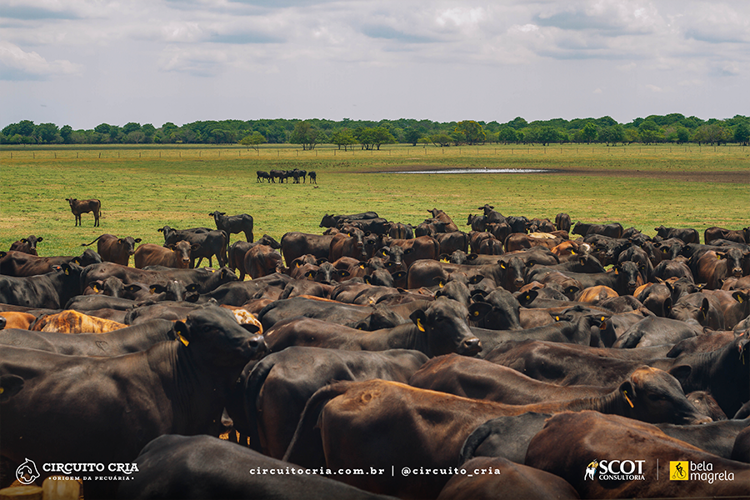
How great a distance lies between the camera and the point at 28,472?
18.4 ft

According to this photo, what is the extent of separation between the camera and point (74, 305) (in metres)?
10.7

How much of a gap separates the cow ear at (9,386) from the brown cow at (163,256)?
13.0 m

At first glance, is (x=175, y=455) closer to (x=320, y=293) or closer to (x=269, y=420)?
(x=269, y=420)

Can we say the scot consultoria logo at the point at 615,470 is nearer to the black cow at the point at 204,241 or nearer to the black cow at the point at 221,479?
the black cow at the point at 221,479

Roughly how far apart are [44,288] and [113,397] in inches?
329

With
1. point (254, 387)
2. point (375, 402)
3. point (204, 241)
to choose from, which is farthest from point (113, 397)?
point (204, 241)

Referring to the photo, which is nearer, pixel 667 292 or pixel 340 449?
pixel 340 449

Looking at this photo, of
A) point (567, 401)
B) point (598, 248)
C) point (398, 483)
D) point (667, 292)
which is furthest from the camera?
point (598, 248)

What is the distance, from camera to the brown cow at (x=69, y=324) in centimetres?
860

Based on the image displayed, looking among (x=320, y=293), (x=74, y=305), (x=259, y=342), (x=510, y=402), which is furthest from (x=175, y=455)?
(x=320, y=293)

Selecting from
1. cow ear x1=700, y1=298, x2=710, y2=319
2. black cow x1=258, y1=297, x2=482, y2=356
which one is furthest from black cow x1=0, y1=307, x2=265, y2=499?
cow ear x1=700, y1=298, x2=710, y2=319

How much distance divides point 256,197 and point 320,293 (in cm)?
3191

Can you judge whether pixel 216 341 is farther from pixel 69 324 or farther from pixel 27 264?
pixel 27 264

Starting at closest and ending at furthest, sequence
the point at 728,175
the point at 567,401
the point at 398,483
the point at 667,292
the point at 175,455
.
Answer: the point at 175,455 → the point at 398,483 → the point at 567,401 → the point at 667,292 → the point at 728,175
